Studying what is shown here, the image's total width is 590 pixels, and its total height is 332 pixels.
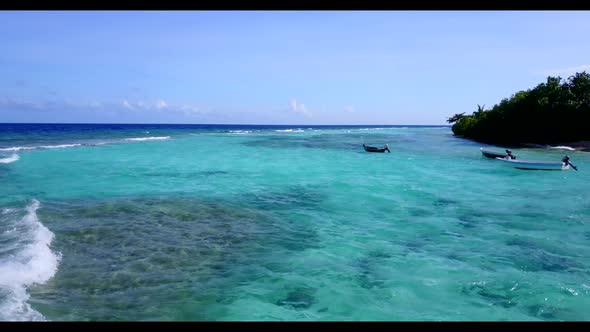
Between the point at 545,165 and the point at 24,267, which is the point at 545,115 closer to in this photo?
the point at 545,165

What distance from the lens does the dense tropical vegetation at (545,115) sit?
49062 millimetres

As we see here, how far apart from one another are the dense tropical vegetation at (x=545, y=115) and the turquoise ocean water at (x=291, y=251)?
109ft

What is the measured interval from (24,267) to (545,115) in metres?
56.4

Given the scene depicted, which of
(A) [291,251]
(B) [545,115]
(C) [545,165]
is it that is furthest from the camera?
(B) [545,115]

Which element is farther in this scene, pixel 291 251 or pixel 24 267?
pixel 291 251

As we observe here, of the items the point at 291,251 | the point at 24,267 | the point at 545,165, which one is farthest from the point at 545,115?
the point at 24,267

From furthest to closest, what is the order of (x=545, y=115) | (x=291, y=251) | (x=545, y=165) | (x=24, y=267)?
(x=545, y=115)
(x=545, y=165)
(x=291, y=251)
(x=24, y=267)

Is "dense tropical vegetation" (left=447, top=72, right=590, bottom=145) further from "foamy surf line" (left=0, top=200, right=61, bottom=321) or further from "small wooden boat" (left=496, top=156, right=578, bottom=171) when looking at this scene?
"foamy surf line" (left=0, top=200, right=61, bottom=321)

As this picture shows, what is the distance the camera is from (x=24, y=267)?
9039mm

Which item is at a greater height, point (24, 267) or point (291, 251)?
point (24, 267)

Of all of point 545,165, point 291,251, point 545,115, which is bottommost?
point 291,251
